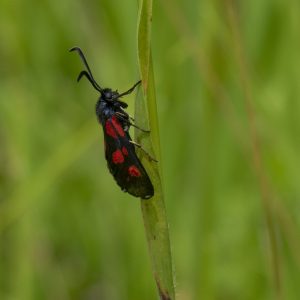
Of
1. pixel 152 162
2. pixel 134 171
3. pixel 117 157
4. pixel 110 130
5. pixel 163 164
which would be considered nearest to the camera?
pixel 152 162

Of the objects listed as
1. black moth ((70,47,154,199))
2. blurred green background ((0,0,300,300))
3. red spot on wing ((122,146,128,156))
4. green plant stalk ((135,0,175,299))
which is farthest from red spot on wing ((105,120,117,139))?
green plant stalk ((135,0,175,299))

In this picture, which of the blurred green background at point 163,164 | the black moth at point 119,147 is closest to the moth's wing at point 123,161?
the black moth at point 119,147

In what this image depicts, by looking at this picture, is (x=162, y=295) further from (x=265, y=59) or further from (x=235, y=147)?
(x=265, y=59)

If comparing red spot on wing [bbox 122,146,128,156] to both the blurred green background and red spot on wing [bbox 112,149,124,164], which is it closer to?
red spot on wing [bbox 112,149,124,164]

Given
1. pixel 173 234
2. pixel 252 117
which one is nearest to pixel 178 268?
pixel 173 234

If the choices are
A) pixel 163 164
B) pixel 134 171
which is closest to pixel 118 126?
pixel 134 171

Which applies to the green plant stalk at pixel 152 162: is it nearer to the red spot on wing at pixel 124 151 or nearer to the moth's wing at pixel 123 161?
the moth's wing at pixel 123 161

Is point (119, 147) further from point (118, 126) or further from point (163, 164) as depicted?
point (163, 164)
